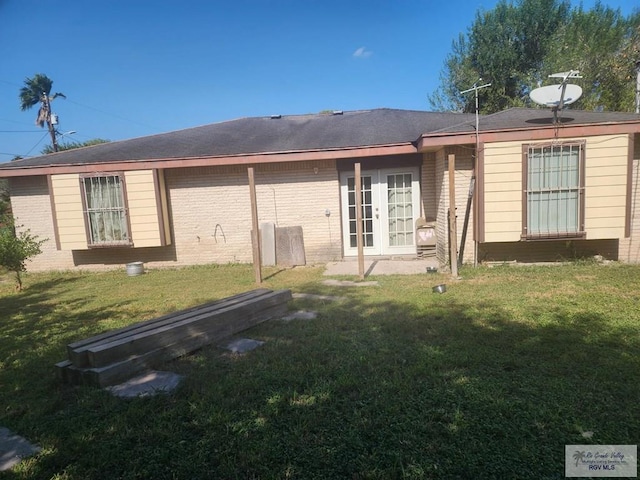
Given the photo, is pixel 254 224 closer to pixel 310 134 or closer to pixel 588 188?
pixel 310 134

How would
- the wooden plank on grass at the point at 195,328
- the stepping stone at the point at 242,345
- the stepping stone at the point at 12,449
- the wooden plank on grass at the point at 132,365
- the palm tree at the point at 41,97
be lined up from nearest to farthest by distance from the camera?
the stepping stone at the point at 12,449 < the wooden plank on grass at the point at 132,365 < the wooden plank on grass at the point at 195,328 < the stepping stone at the point at 242,345 < the palm tree at the point at 41,97

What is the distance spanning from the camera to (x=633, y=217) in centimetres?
773

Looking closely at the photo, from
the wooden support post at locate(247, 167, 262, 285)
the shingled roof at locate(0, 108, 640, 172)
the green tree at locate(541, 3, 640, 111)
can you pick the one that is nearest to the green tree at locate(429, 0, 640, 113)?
the green tree at locate(541, 3, 640, 111)

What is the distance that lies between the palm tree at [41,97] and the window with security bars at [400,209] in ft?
110

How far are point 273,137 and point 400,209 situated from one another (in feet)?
13.4

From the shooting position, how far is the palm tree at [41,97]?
31.7 m

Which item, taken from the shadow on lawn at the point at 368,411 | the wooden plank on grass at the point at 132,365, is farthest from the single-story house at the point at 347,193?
the wooden plank on grass at the point at 132,365

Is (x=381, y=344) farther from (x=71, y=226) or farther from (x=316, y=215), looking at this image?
(x=71, y=226)

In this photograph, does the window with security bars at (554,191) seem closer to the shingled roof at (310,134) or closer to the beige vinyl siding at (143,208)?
the shingled roof at (310,134)

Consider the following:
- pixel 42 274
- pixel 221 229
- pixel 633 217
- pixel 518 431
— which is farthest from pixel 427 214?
pixel 42 274

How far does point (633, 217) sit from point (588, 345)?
5.85m

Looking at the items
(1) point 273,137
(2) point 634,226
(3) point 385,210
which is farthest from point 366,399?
(1) point 273,137

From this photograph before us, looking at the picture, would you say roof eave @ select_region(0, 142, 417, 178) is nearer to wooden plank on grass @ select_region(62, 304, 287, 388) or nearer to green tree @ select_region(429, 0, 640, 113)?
wooden plank on grass @ select_region(62, 304, 287, 388)

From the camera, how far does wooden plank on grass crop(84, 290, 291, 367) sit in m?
3.31
